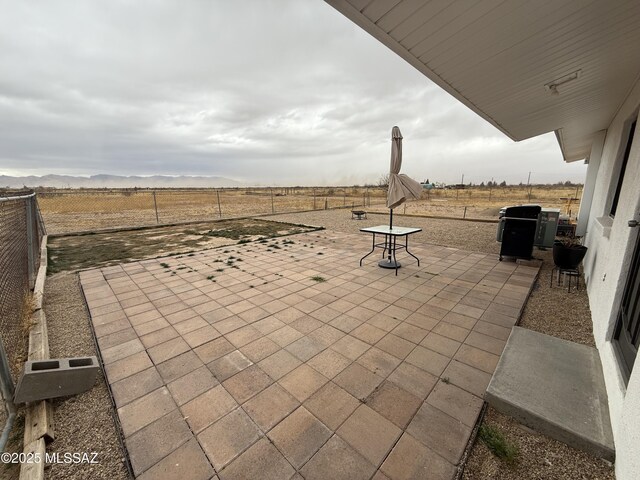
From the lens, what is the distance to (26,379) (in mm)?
1743

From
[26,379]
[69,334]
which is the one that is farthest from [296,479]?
[69,334]

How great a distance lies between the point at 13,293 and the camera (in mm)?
2828

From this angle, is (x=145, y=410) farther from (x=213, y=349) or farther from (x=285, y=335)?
(x=285, y=335)

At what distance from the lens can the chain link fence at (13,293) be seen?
173 centimetres

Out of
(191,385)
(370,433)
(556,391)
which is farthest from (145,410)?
(556,391)

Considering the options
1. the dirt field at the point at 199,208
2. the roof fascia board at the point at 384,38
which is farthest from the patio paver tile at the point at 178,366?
the dirt field at the point at 199,208

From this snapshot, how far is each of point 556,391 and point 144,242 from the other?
332 inches

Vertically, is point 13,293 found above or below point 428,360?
Answer: above

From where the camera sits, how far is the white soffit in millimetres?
1673

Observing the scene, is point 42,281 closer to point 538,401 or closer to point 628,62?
point 538,401

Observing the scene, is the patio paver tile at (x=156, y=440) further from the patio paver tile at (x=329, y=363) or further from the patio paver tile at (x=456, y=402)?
the patio paver tile at (x=456, y=402)

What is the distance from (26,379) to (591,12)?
4655mm

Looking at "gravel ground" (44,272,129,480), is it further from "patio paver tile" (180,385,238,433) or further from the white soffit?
the white soffit

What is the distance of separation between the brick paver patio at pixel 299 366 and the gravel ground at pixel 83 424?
82mm
